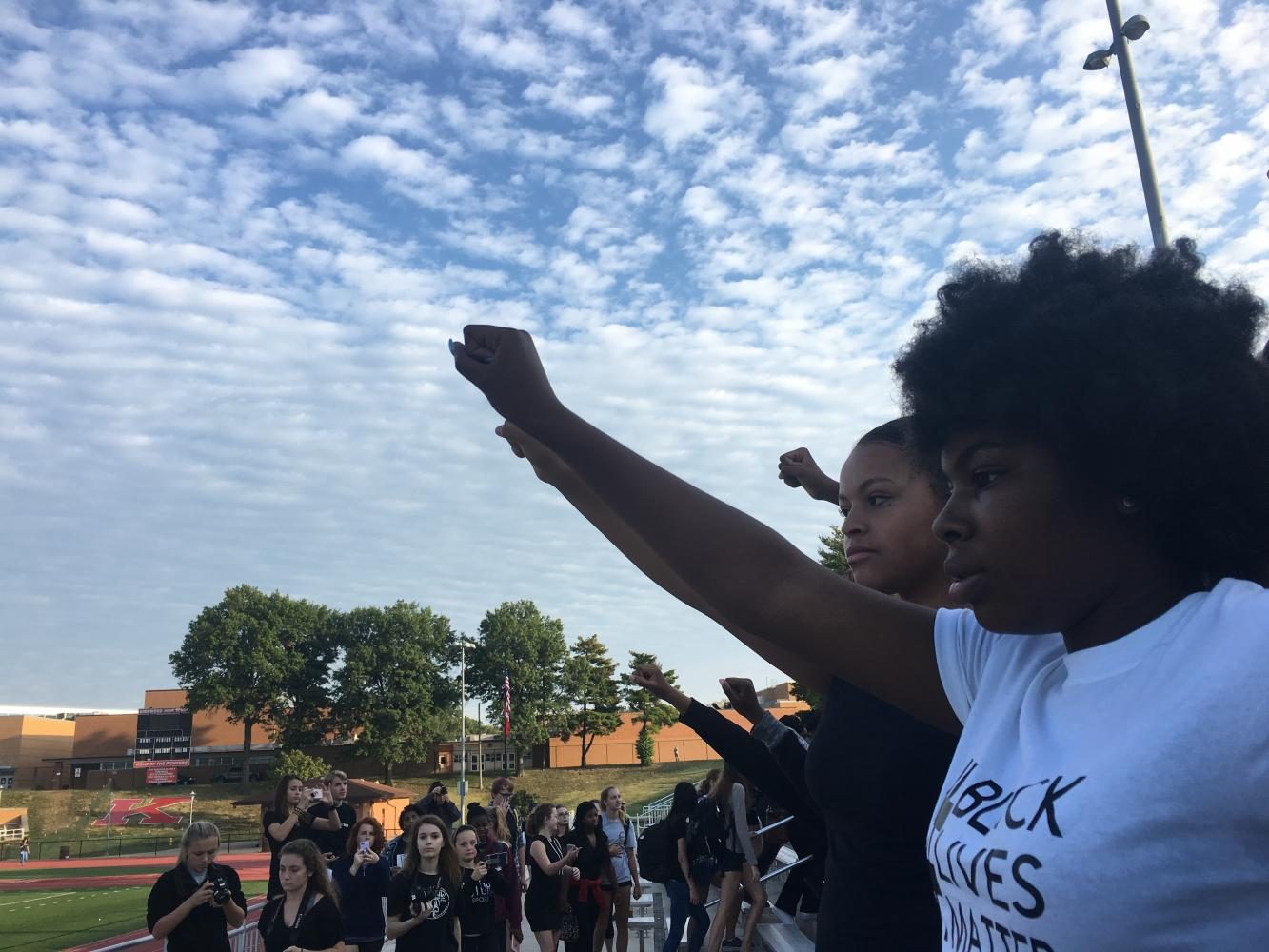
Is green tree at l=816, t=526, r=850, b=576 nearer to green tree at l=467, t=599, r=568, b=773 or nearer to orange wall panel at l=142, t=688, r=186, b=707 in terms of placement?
green tree at l=467, t=599, r=568, b=773

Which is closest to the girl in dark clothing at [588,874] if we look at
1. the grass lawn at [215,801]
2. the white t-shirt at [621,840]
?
the white t-shirt at [621,840]

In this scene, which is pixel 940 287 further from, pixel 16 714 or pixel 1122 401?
Result: pixel 16 714

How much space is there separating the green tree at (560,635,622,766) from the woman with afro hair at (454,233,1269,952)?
7201 cm

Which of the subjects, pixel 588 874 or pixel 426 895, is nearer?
pixel 426 895

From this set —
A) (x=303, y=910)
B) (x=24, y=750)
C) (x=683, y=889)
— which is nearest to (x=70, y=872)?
(x=683, y=889)

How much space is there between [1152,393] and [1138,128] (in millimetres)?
8123

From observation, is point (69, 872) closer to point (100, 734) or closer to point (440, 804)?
point (440, 804)

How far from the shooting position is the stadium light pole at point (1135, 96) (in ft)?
25.5

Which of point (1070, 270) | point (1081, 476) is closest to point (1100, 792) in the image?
point (1081, 476)

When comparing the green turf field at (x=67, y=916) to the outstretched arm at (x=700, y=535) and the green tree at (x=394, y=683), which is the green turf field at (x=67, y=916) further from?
the green tree at (x=394, y=683)

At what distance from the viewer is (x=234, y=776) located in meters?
74.9

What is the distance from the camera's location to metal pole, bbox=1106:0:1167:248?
7773 millimetres

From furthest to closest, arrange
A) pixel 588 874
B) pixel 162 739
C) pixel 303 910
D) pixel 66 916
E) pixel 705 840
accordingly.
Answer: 1. pixel 162 739
2. pixel 66 916
3. pixel 588 874
4. pixel 705 840
5. pixel 303 910

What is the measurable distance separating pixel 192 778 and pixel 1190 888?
281 ft
